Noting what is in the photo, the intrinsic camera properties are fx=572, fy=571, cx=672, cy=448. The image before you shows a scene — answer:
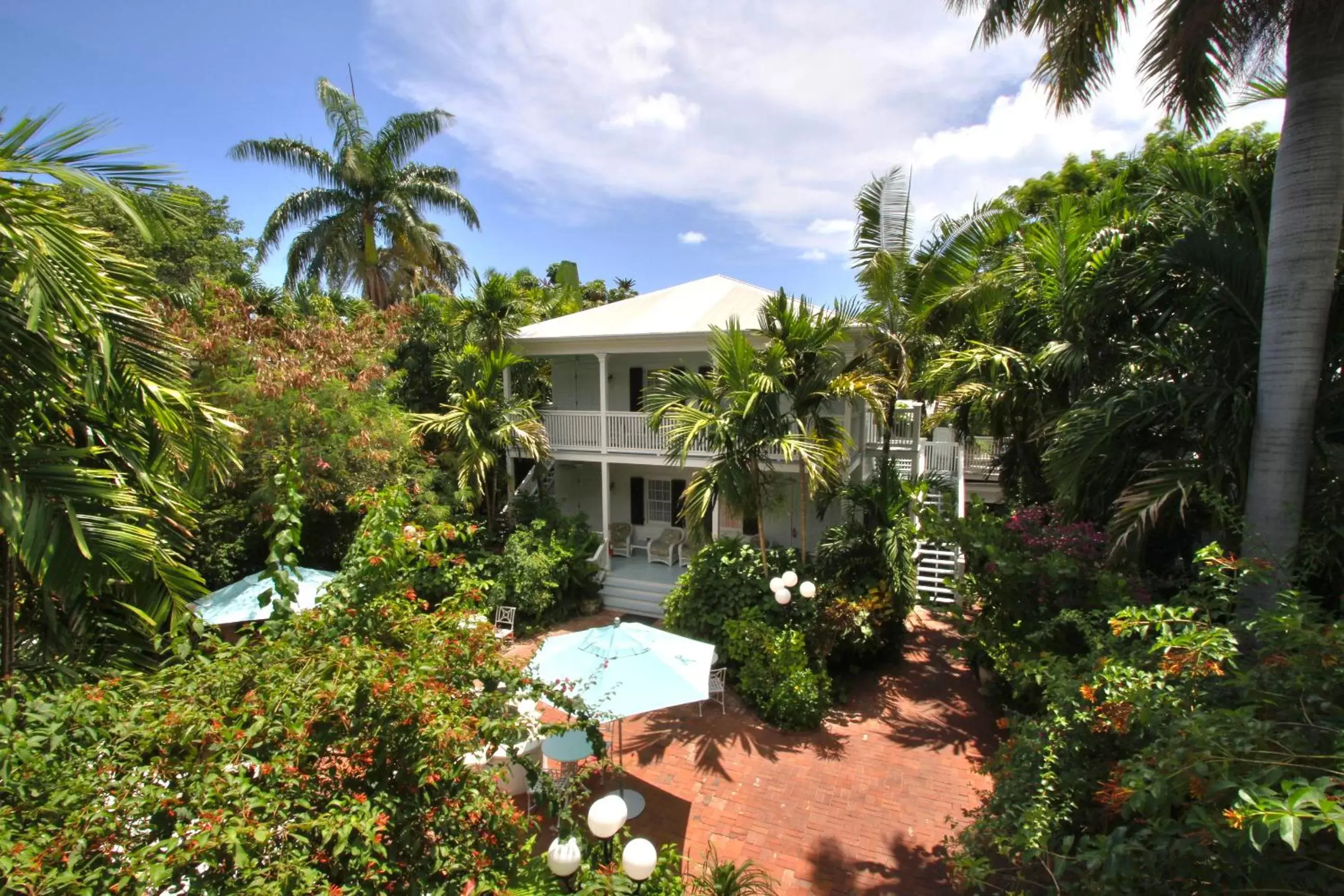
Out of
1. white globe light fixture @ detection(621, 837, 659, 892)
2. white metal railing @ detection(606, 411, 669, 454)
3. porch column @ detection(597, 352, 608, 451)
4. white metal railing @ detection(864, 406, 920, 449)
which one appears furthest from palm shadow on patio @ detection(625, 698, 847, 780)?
white metal railing @ detection(864, 406, 920, 449)

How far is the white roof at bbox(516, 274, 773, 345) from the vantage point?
12.5m

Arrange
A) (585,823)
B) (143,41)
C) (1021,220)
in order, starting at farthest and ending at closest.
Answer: (1021,220)
(585,823)
(143,41)

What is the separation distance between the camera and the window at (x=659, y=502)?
50.5 feet

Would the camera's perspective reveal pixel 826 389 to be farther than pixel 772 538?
No

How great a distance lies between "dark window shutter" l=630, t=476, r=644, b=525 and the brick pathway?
7.12 metres

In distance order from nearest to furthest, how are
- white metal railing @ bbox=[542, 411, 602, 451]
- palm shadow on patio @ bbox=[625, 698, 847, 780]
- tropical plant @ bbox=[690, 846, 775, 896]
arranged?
tropical plant @ bbox=[690, 846, 775, 896]
palm shadow on patio @ bbox=[625, 698, 847, 780]
white metal railing @ bbox=[542, 411, 602, 451]

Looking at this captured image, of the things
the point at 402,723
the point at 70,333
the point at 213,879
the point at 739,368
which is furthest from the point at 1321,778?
the point at 739,368

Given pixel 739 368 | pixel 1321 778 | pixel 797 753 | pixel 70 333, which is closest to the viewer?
pixel 1321 778

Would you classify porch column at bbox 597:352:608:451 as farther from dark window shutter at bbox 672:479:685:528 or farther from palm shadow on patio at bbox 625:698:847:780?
palm shadow on patio at bbox 625:698:847:780

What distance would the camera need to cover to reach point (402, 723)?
9.39 ft

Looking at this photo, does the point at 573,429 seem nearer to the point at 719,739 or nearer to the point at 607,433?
the point at 607,433

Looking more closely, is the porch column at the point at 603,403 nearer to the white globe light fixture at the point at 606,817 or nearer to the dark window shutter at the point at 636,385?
the dark window shutter at the point at 636,385

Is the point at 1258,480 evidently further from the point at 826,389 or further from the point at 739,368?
the point at 739,368

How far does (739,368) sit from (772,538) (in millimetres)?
6419
